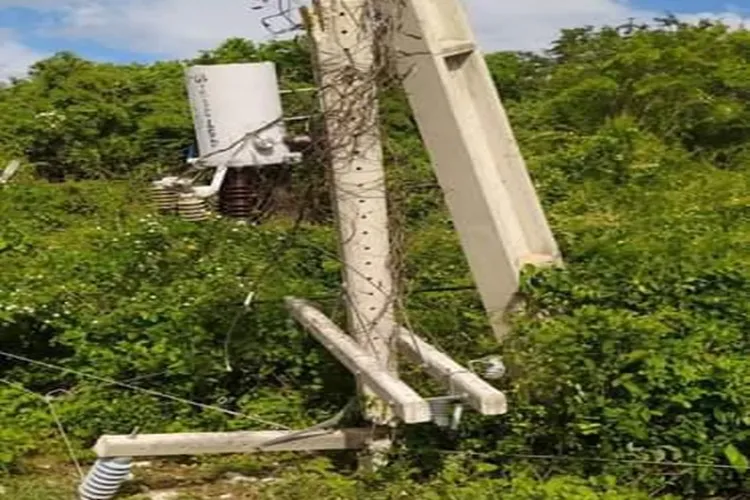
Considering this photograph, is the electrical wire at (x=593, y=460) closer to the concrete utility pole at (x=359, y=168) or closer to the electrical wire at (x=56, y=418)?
the concrete utility pole at (x=359, y=168)

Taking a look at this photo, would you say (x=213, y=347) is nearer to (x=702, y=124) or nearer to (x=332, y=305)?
(x=332, y=305)

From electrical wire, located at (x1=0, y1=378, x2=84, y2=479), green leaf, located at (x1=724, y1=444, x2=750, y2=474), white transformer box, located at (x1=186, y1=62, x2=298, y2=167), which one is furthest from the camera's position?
white transformer box, located at (x1=186, y1=62, x2=298, y2=167)

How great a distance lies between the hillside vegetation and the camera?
4086 millimetres

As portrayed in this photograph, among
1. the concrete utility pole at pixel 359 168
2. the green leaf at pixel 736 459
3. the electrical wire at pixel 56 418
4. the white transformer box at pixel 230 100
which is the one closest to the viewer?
the green leaf at pixel 736 459

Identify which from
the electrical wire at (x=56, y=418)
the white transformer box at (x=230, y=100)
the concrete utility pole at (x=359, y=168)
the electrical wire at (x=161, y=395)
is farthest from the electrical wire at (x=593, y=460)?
the white transformer box at (x=230, y=100)

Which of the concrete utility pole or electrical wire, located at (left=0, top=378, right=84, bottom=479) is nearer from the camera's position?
the concrete utility pole

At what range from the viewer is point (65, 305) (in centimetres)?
529

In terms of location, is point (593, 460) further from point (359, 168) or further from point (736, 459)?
point (359, 168)

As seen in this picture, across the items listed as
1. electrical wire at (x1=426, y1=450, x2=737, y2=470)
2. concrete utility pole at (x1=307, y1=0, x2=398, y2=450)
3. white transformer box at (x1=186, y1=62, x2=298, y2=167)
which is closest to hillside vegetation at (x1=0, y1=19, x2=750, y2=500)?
electrical wire at (x1=426, y1=450, x2=737, y2=470)

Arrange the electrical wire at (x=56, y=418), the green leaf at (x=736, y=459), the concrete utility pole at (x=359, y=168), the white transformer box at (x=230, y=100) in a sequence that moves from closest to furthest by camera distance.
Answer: the green leaf at (x=736, y=459) < the concrete utility pole at (x=359, y=168) < the electrical wire at (x=56, y=418) < the white transformer box at (x=230, y=100)

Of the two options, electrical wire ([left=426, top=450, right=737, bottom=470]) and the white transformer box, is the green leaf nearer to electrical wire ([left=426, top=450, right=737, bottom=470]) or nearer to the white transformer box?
electrical wire ([left=426, top=450, right=737, bottom=470])

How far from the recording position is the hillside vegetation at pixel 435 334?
13.4ft

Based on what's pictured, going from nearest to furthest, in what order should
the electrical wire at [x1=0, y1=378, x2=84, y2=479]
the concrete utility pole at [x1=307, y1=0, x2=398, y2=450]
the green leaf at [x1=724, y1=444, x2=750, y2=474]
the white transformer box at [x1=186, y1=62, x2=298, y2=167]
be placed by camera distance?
the green leaf at [x1=724, y1=444, x2=750, y2=474] → the concrete utility pole at [x1=307, y1=0, x2=398, y2=450] → the electrical wire at [x1=0, y1=378, x2=84, y2=479] → the white transformer box at [x1=186, y1=62, x2=298, y2=167]

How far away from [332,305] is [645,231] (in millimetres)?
1652
